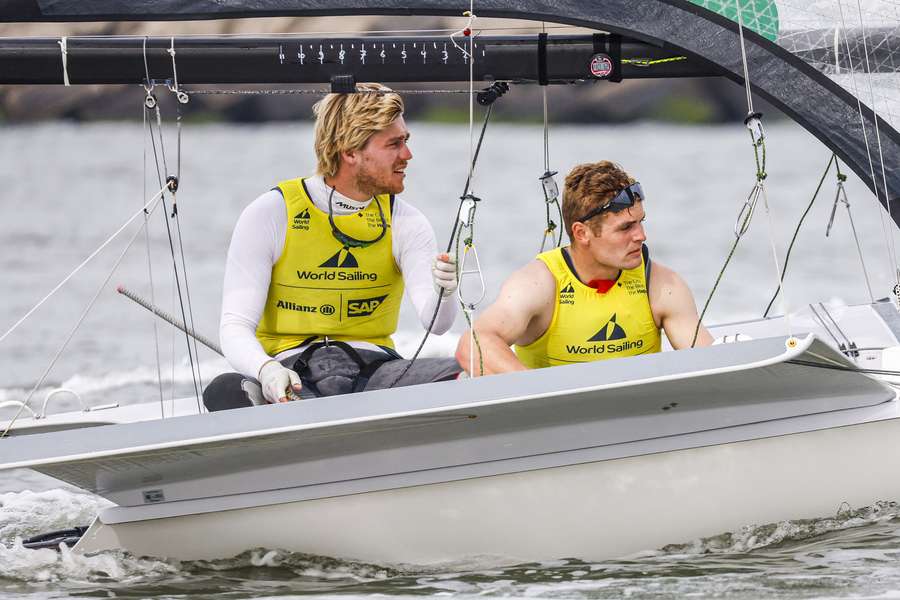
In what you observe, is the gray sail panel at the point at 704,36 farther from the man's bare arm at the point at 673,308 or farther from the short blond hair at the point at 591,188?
the man's bare arm at the point at 673,308

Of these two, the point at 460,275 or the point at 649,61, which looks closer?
the point at 460,275

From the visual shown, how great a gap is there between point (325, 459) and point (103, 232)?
33.3 ft

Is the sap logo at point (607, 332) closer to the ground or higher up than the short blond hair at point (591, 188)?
closer to the ground

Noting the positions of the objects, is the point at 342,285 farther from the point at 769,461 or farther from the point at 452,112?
the point at 452,112

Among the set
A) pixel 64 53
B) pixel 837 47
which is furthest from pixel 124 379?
pixel 837 47

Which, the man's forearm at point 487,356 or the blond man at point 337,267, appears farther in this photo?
the blond man at point 337,267

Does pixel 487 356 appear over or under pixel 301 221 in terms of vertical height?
under

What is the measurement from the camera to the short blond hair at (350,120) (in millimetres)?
2756

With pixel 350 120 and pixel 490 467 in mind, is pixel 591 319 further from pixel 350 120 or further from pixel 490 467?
pixel 350 120

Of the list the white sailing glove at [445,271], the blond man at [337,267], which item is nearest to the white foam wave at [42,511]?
the blond man at [337,267]

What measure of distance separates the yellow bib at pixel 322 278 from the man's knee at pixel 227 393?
0.64 feet

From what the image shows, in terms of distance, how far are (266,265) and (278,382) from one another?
1.24 feet

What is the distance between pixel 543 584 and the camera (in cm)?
243

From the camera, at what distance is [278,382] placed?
8.23ft
